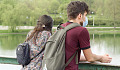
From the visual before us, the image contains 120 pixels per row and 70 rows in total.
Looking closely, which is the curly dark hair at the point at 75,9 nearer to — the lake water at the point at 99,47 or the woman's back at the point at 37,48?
the woman's back at the point at 37,48

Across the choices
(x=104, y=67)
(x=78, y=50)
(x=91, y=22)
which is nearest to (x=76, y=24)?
(x=78, y=50)

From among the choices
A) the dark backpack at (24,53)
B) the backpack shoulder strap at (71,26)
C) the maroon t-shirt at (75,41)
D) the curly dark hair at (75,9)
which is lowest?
the dark backpack at (24,53)

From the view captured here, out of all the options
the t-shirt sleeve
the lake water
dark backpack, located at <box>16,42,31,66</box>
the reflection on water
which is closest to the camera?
the t-shirt sleeve

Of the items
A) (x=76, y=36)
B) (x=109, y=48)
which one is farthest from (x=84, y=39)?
(x=109, y=48)

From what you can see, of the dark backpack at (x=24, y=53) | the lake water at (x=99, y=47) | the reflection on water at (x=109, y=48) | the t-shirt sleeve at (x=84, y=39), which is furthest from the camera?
the lake water at (x=99, y=47)

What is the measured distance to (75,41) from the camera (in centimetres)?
145

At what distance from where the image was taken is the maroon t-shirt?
1.43 metres

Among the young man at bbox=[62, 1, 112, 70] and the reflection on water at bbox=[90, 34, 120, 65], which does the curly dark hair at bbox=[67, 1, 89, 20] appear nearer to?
the young man at bbox=[62, 1, 112, 70]

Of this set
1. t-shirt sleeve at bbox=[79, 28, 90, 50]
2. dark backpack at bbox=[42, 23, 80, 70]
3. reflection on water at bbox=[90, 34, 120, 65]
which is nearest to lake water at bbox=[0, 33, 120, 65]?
reflection on water at bbox=[90, 34, 120, 65]

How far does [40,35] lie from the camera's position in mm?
1919

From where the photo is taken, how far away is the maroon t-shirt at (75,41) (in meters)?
1.43

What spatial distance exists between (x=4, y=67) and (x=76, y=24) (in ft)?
5.15

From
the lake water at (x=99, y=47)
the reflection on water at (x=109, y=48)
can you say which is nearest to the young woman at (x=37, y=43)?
the lake water at (x=99, y=47)

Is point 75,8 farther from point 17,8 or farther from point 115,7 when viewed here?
point 115,7
